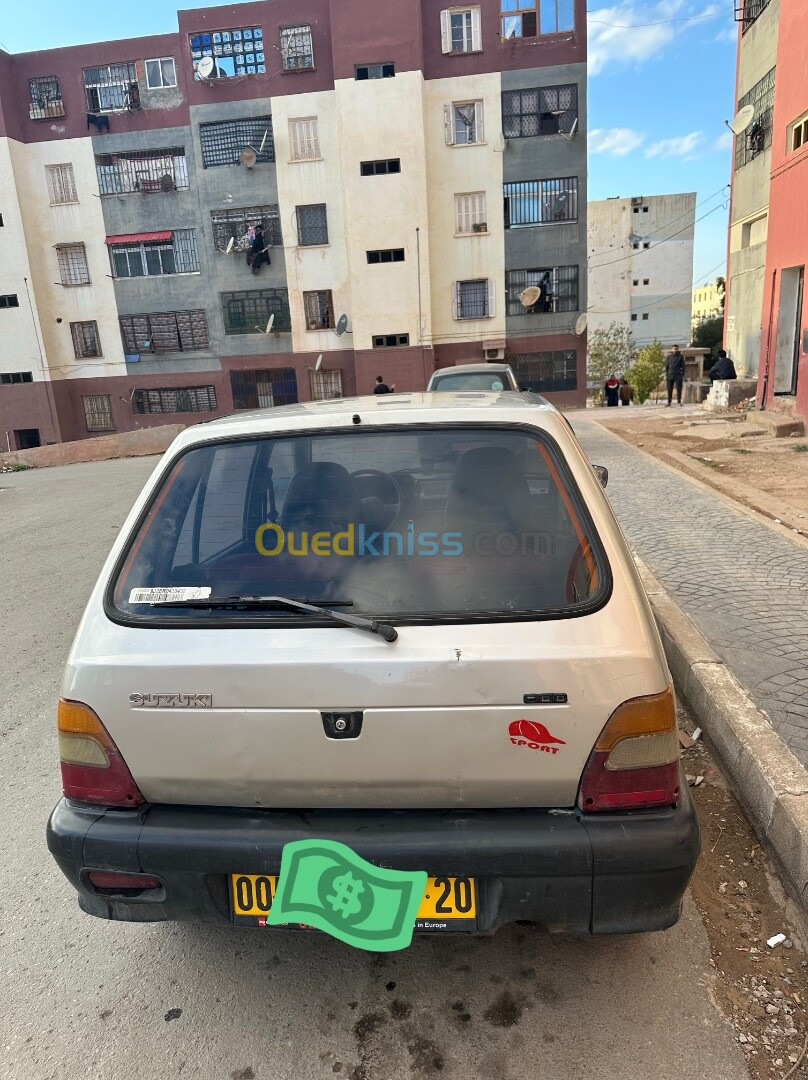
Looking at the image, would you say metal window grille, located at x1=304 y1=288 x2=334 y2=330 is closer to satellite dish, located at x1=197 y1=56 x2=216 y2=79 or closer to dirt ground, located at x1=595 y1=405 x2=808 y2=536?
satellite dish, located at x1=197 y1=56 x2=216 y2=79

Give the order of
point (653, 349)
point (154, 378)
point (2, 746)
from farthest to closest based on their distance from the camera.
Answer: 1. point (653, 349)
2. point (154, 378)
3. point (2, 746)

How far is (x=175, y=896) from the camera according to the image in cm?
193

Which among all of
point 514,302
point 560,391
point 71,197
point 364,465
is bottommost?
point 560,391

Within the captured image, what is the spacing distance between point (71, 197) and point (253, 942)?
117 feet

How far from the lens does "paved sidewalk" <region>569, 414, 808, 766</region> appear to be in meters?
3.66

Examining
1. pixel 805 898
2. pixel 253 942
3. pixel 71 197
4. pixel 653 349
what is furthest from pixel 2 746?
pixel 653 349

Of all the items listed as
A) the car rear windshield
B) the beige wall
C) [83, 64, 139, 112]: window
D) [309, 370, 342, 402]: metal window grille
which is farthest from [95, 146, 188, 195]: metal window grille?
the car rear windshield

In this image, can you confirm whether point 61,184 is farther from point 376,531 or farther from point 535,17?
point 376,531

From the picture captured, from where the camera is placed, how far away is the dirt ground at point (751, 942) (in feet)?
6.28

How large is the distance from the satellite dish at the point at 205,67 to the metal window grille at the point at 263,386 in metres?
11.7

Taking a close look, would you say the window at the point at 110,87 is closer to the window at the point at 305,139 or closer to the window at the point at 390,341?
the window at the point at 305,139

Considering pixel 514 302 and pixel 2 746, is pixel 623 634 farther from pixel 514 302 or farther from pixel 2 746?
pixel 514 302

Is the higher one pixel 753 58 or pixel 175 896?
pixel 753 58

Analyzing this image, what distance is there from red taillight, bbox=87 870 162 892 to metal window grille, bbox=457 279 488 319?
2954 cm
